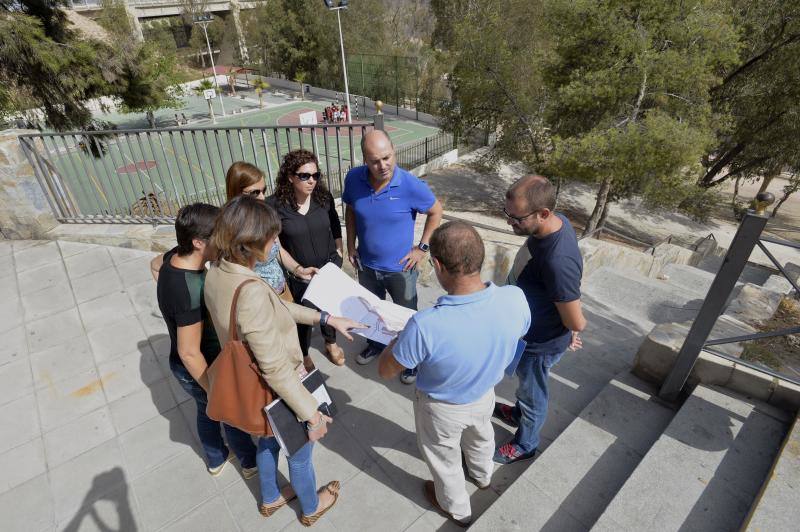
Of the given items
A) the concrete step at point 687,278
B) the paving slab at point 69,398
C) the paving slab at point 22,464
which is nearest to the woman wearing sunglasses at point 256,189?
the paving slab at point 69,398

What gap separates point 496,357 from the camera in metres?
1.89

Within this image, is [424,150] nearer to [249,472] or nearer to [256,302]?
[249,472]

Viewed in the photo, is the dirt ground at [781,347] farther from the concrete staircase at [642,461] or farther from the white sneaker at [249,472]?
the white sneaker at [249,472]

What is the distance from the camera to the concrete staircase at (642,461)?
2.28 metres

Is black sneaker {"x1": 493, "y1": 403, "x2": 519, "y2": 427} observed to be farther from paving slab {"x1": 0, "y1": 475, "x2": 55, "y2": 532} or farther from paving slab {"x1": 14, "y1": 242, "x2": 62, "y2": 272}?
paving slab {"x1": 14, "y1": 242, "x2": 62, "y2": 272}

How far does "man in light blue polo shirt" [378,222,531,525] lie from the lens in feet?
5.68

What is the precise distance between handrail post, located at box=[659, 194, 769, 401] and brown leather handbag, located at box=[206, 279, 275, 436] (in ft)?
8.60

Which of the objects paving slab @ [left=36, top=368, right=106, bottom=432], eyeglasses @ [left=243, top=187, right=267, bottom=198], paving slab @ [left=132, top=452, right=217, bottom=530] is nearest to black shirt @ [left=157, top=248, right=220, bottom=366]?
eyeglasses @ [left=243, top=187, right=267, bottom=198]

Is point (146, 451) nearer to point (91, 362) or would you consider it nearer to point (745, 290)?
point (91, 362)

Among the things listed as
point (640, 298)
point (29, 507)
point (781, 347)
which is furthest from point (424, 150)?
point (29, 507)

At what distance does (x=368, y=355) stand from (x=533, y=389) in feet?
5.11

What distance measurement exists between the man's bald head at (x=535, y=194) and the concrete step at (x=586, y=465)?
5.33 feet

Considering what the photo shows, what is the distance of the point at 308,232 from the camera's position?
9.87ft

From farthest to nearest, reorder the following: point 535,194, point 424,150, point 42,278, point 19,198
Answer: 1. point 424,150
2. point 19,198
3. point 42,278
4. point 535,194
